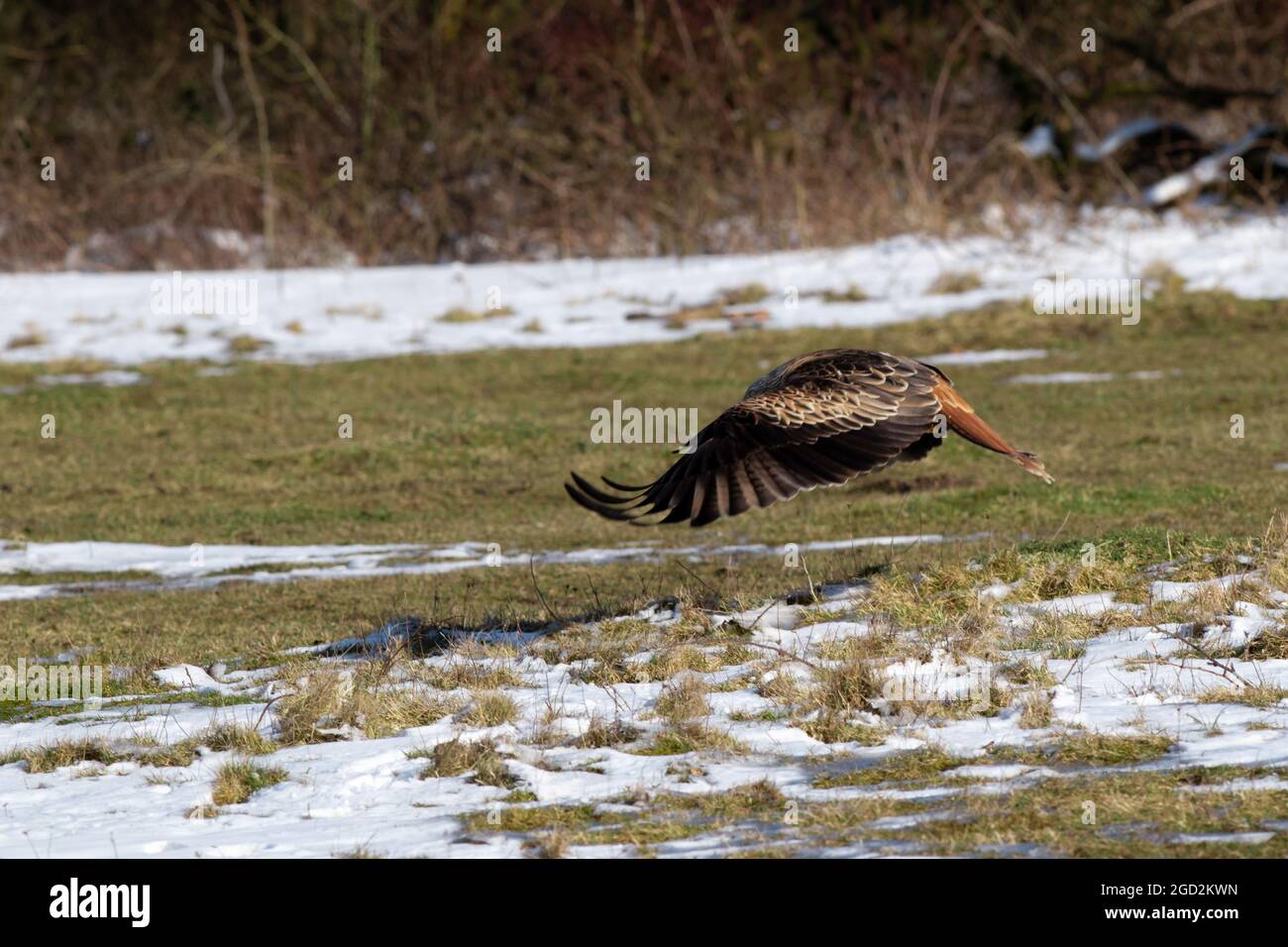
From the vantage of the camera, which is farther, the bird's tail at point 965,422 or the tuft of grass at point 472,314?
the tuft of grass at point 472,314

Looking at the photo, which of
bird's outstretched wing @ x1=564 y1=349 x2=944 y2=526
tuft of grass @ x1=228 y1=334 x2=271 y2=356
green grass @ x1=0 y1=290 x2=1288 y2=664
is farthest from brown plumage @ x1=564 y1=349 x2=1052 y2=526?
tuft of grass @ x1=228 y1=334 x2=271 y2=356

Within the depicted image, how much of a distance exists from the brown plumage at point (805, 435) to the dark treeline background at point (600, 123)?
14888mm

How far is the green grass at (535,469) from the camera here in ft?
29.7

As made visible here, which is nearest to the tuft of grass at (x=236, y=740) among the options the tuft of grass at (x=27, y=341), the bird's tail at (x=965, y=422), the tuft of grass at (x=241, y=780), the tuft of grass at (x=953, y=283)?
the tuft of grass at (x=241, y=780)

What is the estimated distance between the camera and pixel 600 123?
25375 millimetres

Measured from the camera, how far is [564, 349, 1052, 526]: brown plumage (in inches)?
258

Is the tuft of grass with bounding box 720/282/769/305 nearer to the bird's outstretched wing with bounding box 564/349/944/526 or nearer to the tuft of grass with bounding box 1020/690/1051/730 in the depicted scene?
the bird's outstretched wing with bounding box 564/349/944/526

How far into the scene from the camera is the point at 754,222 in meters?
22.6

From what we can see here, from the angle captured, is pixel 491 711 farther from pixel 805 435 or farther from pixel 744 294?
pixel 744 294

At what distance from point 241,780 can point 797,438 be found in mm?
2541

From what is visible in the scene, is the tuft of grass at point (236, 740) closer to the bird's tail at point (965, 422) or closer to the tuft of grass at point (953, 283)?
the bird's tail at point (965, 422)

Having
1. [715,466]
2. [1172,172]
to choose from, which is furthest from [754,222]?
[715,466]

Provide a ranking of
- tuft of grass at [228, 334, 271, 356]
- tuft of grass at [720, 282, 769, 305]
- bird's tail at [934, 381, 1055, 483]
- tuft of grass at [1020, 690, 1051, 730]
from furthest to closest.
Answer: tuft of grass at [720, 282, 769, 305], tuft of grass at [228, 334, 271, 356], bird's tail at [934, 381, 1055, 483], tuft of grass at [1020, 690, 1051, 730]
